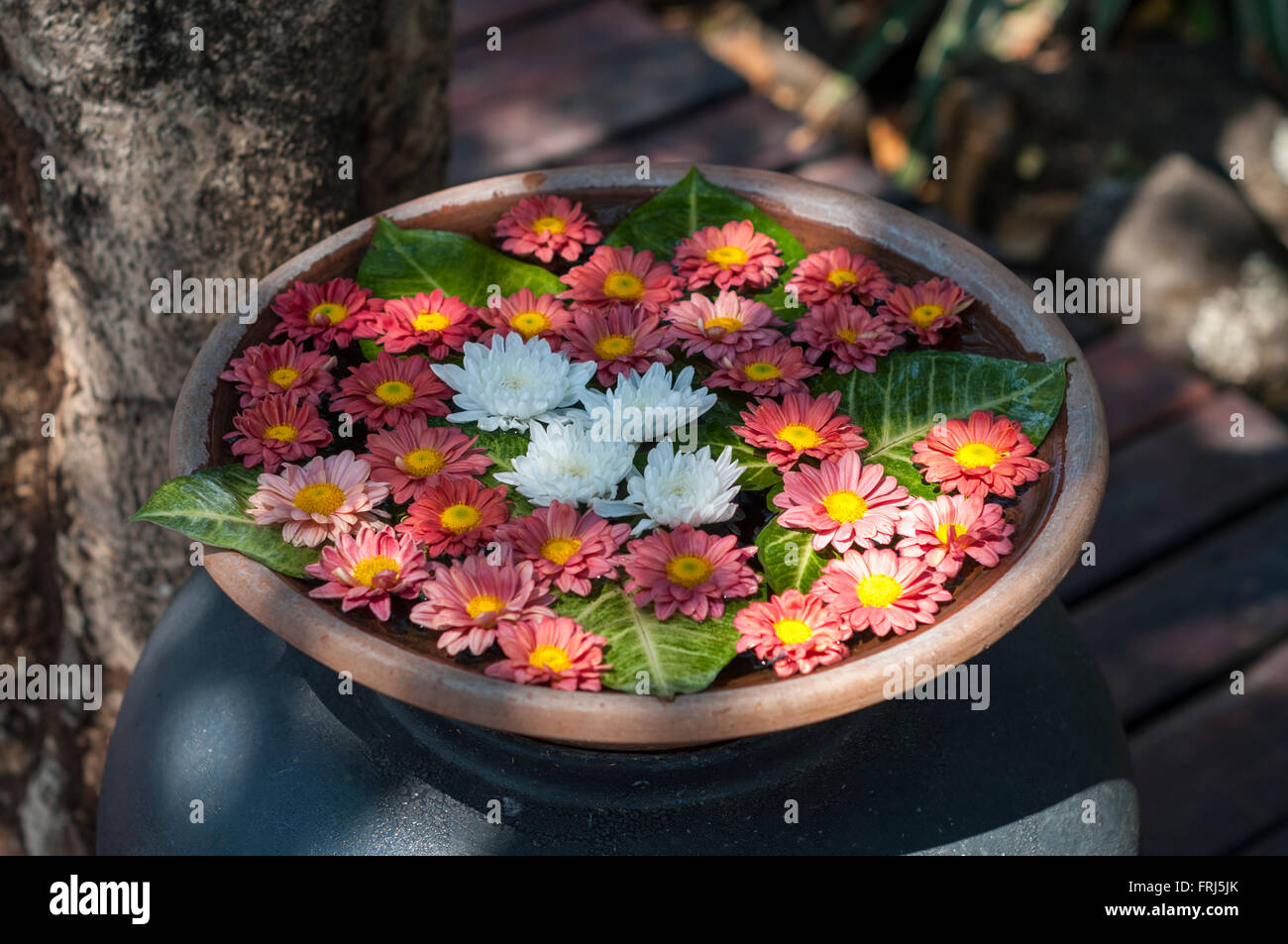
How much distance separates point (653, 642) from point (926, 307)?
46 cm

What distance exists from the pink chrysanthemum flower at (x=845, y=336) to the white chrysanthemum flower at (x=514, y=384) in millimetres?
209

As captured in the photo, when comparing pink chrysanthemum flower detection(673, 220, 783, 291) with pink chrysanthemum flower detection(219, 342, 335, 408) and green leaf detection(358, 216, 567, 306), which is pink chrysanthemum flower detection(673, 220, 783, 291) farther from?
pink chrysanthemum flower detection(219, 342, 335, 408)

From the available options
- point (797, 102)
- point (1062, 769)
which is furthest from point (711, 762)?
point (797, 102)

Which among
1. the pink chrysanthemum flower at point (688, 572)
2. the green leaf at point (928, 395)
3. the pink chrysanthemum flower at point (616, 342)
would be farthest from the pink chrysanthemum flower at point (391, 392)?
the green leaf at point (928, 395)

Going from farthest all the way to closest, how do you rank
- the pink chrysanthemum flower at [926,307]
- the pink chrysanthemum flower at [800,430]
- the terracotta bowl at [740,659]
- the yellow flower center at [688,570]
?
the pink chrysanthemum flower at [926,307] → the pink chrysanthemum flower at [800,430] → the yellow flower center at [688,570] → the terracotta bowl at [740,659]

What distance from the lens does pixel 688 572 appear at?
1.02 metres

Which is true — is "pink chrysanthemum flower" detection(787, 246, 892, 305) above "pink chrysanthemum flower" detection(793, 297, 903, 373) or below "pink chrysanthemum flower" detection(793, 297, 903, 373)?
above

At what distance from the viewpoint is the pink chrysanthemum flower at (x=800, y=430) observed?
112 centimetres

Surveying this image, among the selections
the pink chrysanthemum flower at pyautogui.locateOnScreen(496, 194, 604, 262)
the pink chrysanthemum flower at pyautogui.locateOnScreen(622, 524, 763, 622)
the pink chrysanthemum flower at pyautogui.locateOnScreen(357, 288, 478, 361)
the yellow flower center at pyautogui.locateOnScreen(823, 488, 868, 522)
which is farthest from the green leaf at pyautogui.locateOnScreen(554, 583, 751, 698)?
the pink chrysanthemum flower at pyautogui.locateOnScreen(496, 194, 604, 262)

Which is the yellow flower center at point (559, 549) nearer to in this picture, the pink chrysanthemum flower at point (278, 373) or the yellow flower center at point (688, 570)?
the yellow flower center at point (688, 570)

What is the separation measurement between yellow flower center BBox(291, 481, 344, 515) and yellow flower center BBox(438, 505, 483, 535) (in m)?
0.08

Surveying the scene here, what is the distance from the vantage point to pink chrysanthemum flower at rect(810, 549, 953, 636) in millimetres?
983

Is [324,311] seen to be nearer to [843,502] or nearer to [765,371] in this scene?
[765,371]
